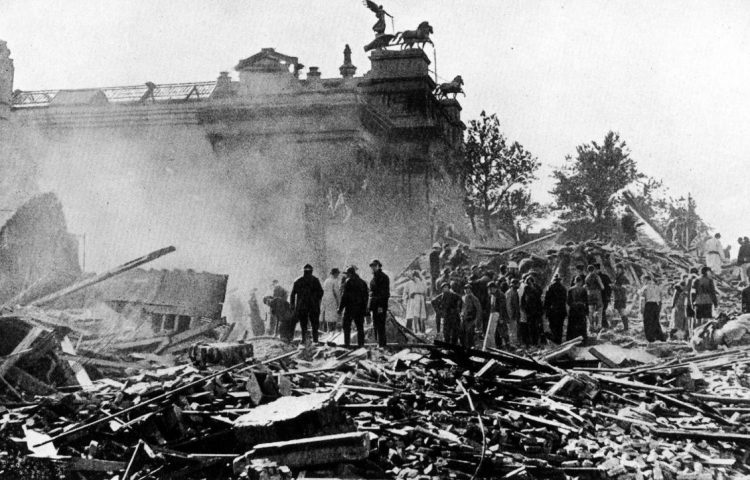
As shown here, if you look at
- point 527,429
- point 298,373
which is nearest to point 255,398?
point 298,373

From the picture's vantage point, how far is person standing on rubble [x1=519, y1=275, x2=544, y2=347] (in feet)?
55.3

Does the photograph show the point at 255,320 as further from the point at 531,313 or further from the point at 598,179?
the point at 598,179

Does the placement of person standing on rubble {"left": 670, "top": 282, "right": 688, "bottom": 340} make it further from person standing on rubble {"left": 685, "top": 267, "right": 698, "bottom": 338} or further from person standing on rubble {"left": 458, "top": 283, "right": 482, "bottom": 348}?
person standing on rubble {"left": 458, "top": 283, "right": 482, "bottom": 348}

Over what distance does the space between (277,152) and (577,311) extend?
18737 millimetres

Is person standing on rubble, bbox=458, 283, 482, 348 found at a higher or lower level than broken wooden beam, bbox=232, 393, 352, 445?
higher

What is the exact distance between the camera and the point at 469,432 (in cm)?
816

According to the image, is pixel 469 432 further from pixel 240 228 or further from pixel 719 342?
pixel 240 228

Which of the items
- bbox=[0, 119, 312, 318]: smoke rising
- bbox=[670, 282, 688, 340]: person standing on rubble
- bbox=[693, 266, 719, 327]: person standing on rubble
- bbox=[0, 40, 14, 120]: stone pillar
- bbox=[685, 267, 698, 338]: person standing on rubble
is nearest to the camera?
bbox=[693, 266, 719, 327]: person standing on rubble

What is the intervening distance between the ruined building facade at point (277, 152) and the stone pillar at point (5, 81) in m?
0.10

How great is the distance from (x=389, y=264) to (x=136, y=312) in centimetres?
1728

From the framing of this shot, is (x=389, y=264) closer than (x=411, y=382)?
No

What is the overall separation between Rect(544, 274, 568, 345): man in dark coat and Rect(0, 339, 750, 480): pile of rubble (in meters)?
5.83

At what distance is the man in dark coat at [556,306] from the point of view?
16.8 metres

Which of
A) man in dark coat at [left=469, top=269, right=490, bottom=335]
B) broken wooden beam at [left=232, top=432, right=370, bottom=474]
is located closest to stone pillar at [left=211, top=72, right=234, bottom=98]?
man in dark coat at [left=469, top=269, right=490, bottom=335]
